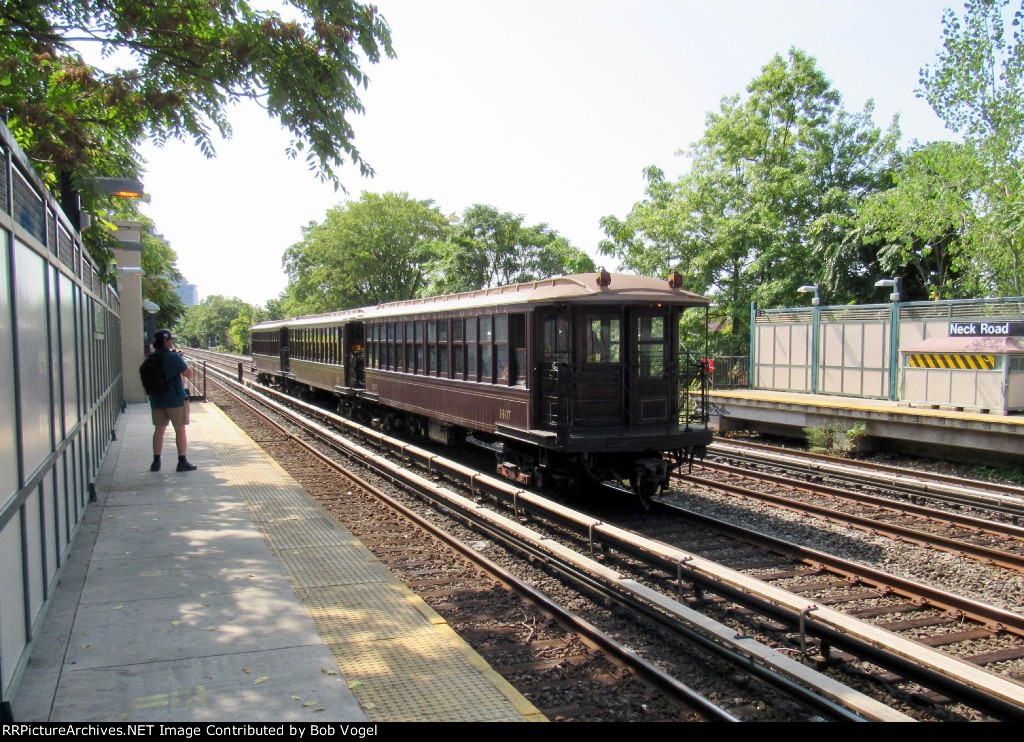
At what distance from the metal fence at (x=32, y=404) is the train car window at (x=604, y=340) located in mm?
5717

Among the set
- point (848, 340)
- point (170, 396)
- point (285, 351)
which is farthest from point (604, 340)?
point (285, 351)

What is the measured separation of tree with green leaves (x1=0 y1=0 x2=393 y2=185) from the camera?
779 cm

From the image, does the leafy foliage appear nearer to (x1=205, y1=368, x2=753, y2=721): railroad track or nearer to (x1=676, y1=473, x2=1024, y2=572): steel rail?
(x1=205, y1=368, x2=753, y2=721): railroad track

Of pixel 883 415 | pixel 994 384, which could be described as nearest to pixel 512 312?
pixel 883 415

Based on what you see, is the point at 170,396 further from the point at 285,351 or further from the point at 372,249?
the point at 372,249

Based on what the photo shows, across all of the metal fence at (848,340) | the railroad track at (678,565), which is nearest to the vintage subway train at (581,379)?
the railroad track at (678,565)

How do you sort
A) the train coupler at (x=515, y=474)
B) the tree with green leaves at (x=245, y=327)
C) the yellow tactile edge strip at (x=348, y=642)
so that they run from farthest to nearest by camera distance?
the tree with green leaves at (x=245, y=327), the train coupler at (x=515, y=474), the yellow tactile edge strip at (x=348, y=642)

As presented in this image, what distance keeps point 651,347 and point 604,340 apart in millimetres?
701

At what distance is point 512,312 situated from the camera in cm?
1023

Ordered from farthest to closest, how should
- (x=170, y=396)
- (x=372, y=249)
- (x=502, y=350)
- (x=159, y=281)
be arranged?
(x=372, y=249) → (x=159, y=281) → (x=170, y=396) → (x=502, y=350)

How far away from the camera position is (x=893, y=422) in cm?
1452

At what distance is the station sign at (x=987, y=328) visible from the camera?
1382 cm

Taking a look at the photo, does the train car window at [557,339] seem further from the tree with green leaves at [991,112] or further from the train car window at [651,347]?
the tree with green leaves at [991,112]

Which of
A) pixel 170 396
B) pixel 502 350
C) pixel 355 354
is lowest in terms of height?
pixel 170 396
